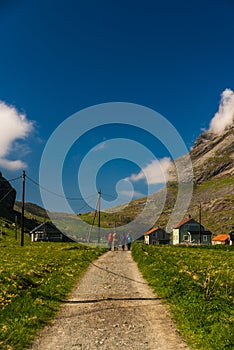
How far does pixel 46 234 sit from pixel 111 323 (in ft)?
362

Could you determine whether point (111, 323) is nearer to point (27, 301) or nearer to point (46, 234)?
point (27, 301)

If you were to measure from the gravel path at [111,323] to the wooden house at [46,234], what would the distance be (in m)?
102

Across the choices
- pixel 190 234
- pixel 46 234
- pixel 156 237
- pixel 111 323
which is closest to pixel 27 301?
pixel 111 323

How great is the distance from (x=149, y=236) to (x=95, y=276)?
122 m

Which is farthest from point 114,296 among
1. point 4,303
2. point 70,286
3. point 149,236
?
point 149,236

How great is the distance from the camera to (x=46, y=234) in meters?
117

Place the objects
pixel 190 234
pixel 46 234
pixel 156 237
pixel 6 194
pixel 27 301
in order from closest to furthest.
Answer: pixel 27 301 → pixel 46 234 → pixel 190 234 → pixel 156 237 → pixel 6 194

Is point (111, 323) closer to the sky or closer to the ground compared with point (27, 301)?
closer to the ground

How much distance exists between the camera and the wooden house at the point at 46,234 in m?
A: 114

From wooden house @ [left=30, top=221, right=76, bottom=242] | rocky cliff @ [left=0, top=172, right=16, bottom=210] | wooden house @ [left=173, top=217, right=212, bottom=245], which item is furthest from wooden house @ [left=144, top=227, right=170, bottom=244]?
rocky cliff @ [left=0, top=172, right=16, bottom=210]

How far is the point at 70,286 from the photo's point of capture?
1661 cm

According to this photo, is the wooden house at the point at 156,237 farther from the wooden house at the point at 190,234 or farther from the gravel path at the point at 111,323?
the gravel path at the point at 111,323

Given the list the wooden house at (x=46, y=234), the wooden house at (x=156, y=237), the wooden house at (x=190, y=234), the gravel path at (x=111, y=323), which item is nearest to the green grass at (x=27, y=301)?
the gravel path at (x=111, y=323)

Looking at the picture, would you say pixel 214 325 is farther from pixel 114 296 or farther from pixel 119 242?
pixel 119 242
